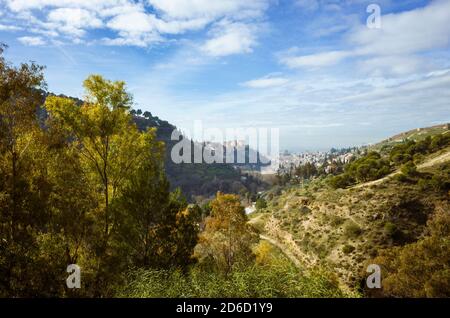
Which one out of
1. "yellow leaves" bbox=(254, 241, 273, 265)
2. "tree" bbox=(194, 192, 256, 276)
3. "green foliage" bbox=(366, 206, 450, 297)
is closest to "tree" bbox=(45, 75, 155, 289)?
"tree" bbox=(194, 192, 256, 276)

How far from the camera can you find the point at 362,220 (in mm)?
56281

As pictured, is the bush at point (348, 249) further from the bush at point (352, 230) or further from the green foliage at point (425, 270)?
the green foliage at point (425, 270)

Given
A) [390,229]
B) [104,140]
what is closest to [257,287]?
[104,140]

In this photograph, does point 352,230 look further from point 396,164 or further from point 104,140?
point 104,140

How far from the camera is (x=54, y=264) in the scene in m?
17.2

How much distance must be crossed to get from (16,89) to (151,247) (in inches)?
511

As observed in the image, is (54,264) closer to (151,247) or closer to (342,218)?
(151,247)

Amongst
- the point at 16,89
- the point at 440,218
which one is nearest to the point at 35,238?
the point at 16,89

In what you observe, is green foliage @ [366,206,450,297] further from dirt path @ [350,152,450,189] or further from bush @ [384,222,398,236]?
dirt path @ [350,152,450,189]

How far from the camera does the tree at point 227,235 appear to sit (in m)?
37.9

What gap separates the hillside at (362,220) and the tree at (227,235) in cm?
1698

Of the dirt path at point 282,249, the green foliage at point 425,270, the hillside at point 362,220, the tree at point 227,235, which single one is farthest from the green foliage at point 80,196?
the dirt path at point 282,249

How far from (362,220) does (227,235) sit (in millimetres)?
28713

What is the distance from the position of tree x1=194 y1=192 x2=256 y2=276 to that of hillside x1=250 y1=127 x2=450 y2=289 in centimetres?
1698
